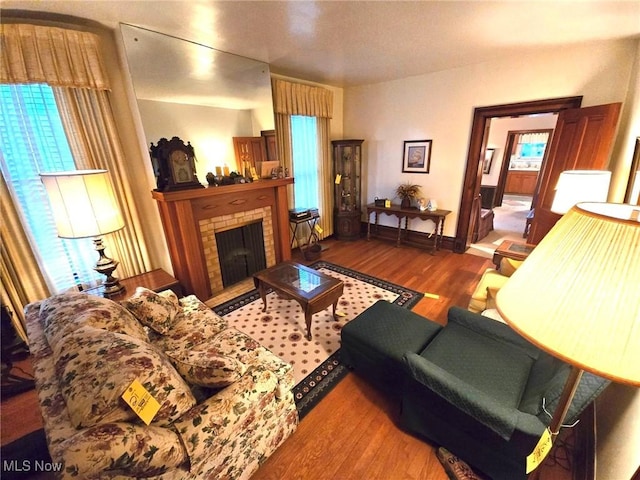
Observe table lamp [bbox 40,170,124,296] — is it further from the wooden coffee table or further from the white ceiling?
the wooden coffee table

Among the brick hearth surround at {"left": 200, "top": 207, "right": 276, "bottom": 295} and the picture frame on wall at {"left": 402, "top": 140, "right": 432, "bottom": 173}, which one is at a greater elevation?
the picture frame on wall at {"left": 402, "top": 140, "right": 432, "bottom": 173}

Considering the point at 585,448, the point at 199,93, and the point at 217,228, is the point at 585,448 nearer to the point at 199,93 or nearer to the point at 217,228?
the point at 217,228

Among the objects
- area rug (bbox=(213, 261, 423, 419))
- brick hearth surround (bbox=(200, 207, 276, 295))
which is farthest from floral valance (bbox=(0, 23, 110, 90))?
area rug (bbox=(213, 261, 423, 419))

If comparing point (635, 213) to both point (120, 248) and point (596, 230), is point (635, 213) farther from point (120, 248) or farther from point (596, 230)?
point (120, 248)

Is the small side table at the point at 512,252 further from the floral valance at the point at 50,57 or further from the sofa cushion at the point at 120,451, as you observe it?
the floral valance at the point at 50,57

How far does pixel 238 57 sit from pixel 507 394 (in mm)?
3747

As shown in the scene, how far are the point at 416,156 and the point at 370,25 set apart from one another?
2336 millimetres

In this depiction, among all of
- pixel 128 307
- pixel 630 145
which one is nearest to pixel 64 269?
pixel 128 307

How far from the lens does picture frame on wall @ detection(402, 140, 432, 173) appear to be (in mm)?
4074

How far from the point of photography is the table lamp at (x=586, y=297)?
0.47m

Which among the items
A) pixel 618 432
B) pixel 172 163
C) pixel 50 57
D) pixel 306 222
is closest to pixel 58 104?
pixel 50 57

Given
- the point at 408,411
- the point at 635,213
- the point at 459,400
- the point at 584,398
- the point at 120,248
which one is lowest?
the point at 408,411

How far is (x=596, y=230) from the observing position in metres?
0.53

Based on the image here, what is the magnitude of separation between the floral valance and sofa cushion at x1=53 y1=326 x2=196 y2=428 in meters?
2.07
